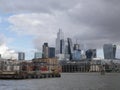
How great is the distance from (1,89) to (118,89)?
3679cm

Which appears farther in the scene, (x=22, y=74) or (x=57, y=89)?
(x=22, y=74)

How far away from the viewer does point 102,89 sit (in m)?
108

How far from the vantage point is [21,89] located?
109125 millimetres

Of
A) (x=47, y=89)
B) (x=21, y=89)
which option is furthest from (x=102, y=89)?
(x=21, y=89)

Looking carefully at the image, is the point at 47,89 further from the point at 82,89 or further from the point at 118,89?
the point at 118,89

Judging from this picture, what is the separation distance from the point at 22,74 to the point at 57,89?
8969cm

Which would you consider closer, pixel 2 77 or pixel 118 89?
pixel 118 89

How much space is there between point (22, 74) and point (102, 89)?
96.2m

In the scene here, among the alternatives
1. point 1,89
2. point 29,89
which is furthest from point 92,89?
point 1,89

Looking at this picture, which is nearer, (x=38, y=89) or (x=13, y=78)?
(x=38, y=89)

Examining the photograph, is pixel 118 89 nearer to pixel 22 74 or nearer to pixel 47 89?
pixel 47 89

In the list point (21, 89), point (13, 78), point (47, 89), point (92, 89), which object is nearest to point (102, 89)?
point (92, 89)

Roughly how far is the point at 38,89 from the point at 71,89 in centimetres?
1131

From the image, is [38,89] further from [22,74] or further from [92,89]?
[22,74]
